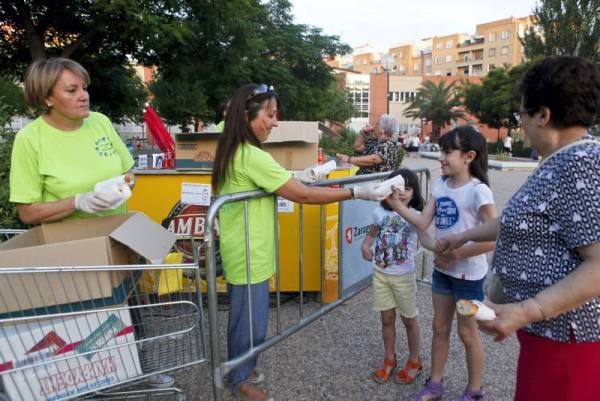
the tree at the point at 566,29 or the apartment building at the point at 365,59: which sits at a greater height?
the apartment building at the point at 365,59

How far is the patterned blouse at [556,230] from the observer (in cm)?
131

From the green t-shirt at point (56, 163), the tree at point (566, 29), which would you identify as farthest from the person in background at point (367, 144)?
the tree at point (566, 29)

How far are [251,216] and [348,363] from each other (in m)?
1.50

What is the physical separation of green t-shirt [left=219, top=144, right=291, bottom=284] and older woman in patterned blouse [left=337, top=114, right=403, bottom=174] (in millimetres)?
2479

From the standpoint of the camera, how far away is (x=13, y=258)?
1835mm

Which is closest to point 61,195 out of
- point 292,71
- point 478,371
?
point 478,371

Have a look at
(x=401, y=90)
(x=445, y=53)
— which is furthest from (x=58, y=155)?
(x=445, y=53)

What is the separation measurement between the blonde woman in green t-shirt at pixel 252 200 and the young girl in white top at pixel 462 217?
37cm

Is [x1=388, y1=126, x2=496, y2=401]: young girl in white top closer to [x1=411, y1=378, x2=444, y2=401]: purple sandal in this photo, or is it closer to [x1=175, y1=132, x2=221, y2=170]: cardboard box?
[x1=411, y1=378, x2=444, y2=401]: purple sandal

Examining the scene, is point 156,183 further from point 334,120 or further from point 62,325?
point 334,120

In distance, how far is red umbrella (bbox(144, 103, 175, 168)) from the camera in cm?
482

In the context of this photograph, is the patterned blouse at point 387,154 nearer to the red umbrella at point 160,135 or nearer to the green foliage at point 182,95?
the red umbrella at point 160,135

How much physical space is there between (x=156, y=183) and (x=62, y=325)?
2.35m

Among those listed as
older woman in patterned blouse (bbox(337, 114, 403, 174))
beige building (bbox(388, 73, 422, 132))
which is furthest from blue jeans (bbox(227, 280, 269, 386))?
beige building (bbox(388, 73, 422, 132))
